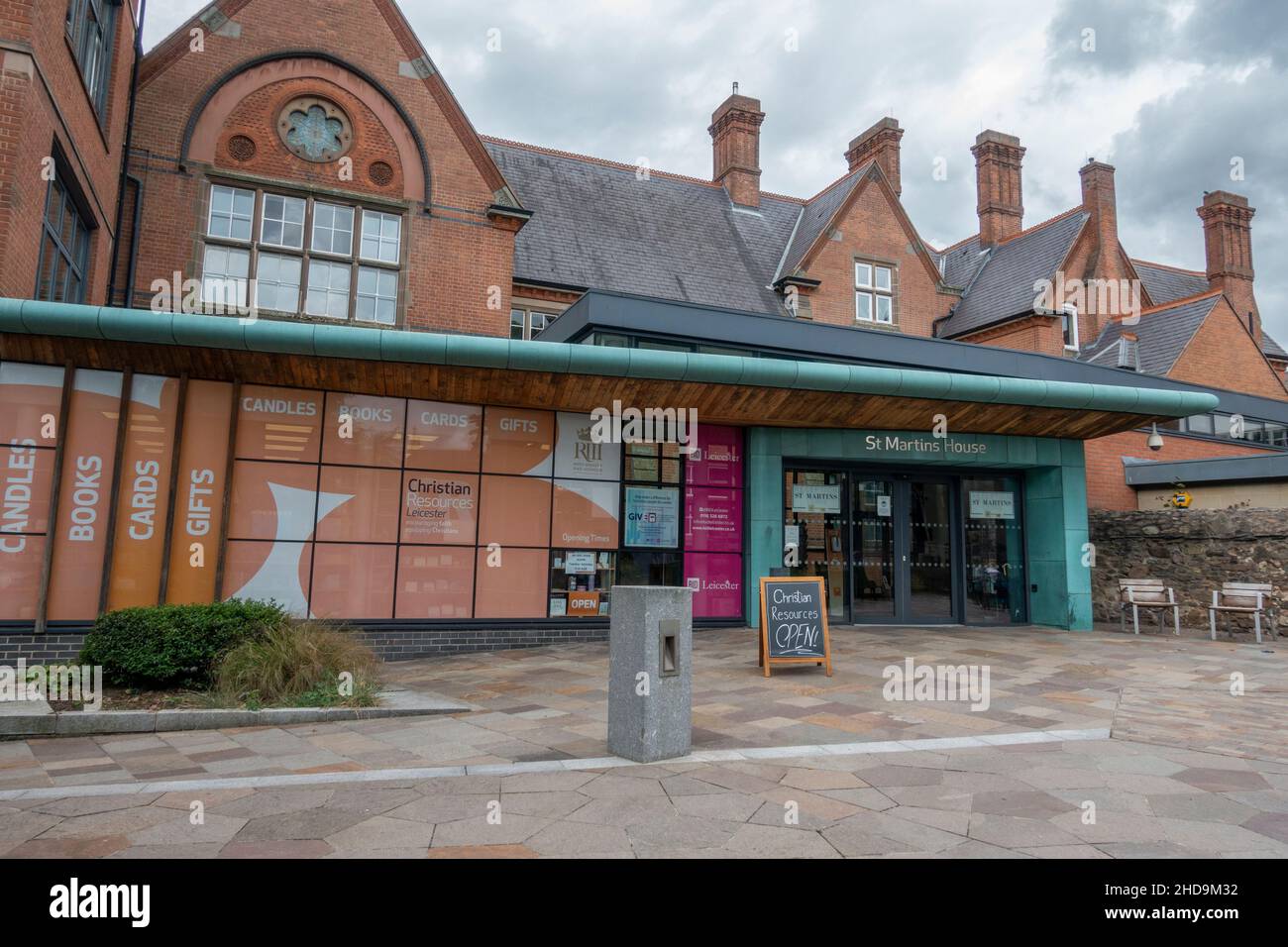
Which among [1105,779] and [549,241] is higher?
[549,241]

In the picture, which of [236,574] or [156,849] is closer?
[156,849]

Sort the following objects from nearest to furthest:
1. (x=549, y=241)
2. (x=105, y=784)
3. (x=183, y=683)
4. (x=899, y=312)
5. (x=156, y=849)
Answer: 1. (x=156, y=849)
2. (x=105, y=784)
3. (x=183, y=683)
4. (x=549, y=241)
5. (x=899, y=312)

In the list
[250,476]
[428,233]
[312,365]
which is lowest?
[250,476]

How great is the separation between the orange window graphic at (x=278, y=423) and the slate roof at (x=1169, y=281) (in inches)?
1309

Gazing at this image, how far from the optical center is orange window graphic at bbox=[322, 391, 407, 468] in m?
12.1

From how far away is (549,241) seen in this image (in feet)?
67.7

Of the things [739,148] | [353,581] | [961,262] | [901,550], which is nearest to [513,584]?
[353,581]

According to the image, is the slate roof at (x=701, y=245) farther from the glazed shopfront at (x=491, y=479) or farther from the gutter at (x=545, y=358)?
the gutter at (x=545, y=358)

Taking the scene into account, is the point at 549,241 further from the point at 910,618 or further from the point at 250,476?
the point at 910,618

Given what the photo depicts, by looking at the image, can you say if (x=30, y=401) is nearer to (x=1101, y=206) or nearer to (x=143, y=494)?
(x=143, y=494)


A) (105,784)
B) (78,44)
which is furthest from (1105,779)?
(78,44)

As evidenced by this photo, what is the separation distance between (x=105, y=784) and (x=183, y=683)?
3.20 meters

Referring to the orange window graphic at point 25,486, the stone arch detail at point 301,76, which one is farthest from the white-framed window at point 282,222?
the orange window graphic at point 25,486

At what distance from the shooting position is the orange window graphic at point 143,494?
10.8 metres
